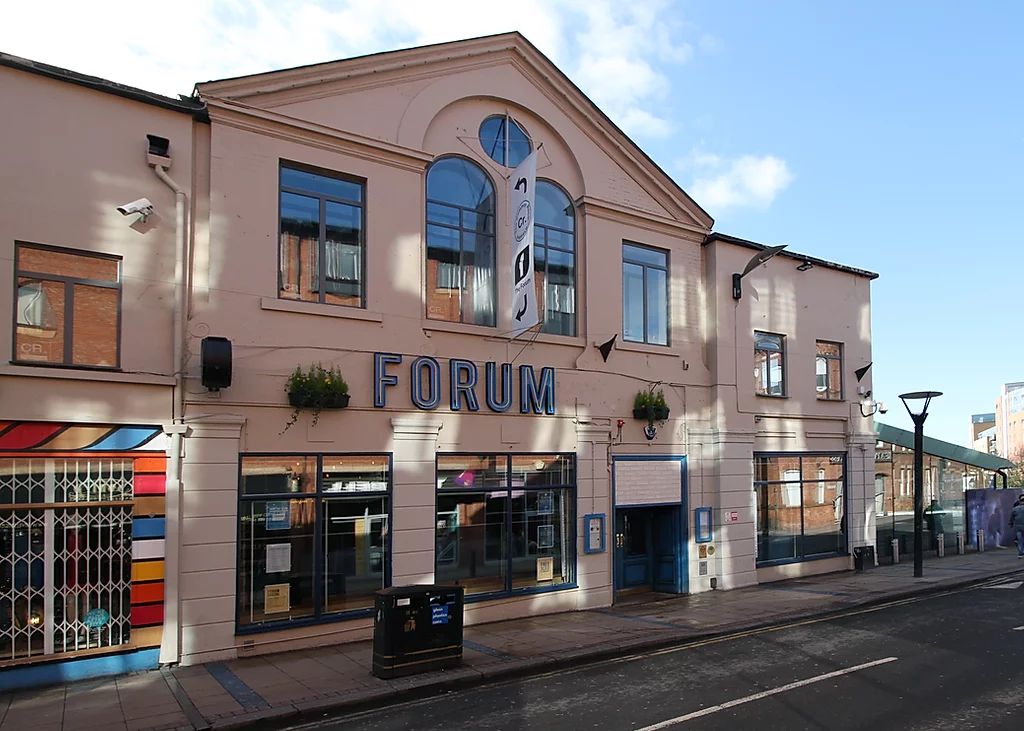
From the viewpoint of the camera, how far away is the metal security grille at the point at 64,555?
381 inches

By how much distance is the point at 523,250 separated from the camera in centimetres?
1327

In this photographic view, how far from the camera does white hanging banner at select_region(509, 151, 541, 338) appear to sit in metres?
13.2

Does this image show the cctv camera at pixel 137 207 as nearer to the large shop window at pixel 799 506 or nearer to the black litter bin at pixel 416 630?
the black litter bin at pixel 416 630

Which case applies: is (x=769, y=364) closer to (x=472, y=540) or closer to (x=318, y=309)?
(x=472, y=540)

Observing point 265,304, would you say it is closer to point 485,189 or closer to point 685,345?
point 485,189

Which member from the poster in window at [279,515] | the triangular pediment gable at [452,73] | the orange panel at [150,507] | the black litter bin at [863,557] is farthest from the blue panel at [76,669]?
the black litter bin at [863,557]

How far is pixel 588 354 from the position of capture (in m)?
15.2

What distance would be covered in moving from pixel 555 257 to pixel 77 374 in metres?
8.44

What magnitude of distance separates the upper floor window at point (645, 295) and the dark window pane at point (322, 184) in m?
5.95

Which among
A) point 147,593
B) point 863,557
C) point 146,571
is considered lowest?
point 863,557

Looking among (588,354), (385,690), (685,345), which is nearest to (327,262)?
(588,354)

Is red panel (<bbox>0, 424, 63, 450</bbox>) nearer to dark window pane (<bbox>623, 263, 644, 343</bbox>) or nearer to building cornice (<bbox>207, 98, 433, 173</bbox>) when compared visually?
building cornice (<bbox>207, 98, 433, 173</bbox>)

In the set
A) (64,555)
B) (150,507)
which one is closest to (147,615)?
(64,555)

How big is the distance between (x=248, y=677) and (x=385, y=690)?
1942mm
